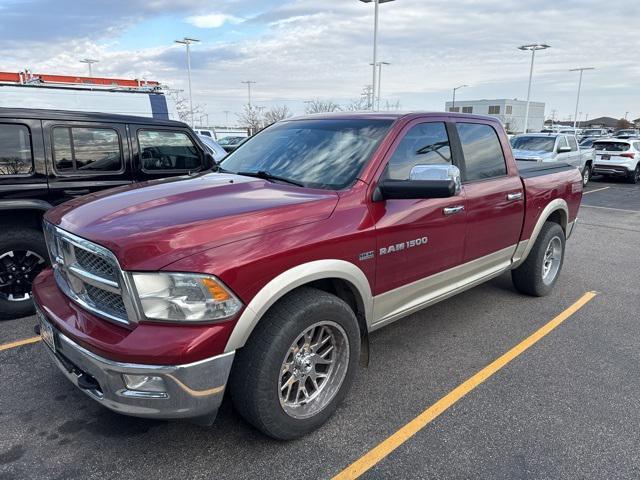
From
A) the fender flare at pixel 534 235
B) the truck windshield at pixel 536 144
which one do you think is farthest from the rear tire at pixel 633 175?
the fender flare at pixel 534 235

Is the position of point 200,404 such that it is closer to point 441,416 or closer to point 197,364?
point 197,364

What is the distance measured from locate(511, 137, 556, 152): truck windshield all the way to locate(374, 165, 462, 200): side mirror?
1352 centimetres

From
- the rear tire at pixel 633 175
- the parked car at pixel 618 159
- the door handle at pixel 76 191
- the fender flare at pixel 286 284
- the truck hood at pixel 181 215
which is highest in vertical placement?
the truck hood at pixel 181 215

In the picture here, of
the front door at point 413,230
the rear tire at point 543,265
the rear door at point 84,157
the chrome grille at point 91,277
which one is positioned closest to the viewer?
the chrome grille at point 91,277

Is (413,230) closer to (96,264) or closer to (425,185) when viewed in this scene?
(425,185)

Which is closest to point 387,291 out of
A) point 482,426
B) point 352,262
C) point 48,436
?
point 352,262

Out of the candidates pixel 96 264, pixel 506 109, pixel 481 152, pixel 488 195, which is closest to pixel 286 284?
pixel 96 264

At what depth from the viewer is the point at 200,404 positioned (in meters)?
2.30

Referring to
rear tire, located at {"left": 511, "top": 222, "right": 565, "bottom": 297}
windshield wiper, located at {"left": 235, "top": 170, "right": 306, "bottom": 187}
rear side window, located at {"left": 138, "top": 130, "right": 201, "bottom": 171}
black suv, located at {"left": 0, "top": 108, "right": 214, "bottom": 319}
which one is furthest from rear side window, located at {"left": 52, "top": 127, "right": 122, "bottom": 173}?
rear tire, located at {"left": 511, "top": 222, "right": 565, "bottom": 297}

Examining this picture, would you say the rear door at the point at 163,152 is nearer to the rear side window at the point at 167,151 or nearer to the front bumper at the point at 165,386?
the rear side window at the point at 167,151

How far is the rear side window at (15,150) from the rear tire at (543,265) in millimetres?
4982

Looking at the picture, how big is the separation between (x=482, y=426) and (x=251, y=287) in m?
1.75

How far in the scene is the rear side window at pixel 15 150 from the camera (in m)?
4.28

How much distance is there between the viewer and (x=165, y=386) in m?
2.21
